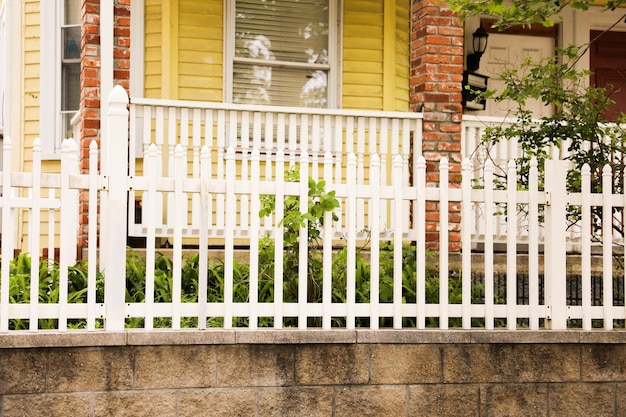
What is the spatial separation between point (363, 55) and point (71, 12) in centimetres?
343

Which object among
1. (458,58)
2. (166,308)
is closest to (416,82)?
(458,58)

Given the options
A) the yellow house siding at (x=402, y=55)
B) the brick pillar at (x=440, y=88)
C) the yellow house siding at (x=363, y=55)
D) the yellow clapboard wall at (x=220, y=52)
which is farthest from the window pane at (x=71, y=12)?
the brick pillar at (x=440, y=88)

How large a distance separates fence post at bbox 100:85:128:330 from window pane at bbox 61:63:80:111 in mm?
5503

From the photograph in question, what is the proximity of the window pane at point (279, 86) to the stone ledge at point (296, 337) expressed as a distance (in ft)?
16.7

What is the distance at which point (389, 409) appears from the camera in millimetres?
5531

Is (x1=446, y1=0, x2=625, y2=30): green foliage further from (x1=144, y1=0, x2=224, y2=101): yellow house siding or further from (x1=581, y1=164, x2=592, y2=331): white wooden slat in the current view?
(x1=144, y1=0, x2=224, y2=101): yellow house siding

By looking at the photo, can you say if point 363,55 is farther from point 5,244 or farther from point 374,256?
point 5,244

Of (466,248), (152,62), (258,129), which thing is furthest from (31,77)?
(466,248)

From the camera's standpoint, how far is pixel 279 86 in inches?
402

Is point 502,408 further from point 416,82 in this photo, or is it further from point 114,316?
point 416,82

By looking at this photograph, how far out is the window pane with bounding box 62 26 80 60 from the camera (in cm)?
1055

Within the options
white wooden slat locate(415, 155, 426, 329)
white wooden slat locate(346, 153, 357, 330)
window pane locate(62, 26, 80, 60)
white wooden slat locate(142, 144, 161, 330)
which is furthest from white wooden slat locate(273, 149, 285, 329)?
window pane locate(62, 26, 80, 60)

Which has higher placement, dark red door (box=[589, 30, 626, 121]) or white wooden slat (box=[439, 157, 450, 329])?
dark red door (box=[589, 30, 626, 121])

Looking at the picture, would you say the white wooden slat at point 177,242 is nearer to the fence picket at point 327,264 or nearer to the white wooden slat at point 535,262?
the fence picket at point 327,264
